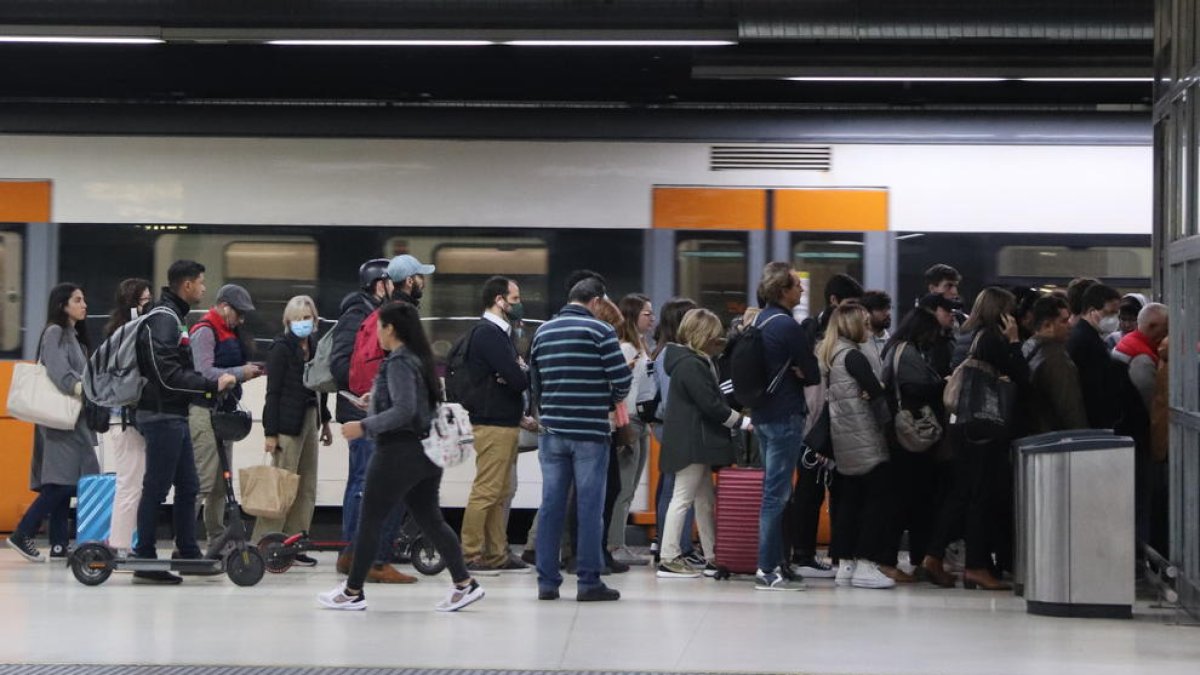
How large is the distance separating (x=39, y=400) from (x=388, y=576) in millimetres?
2645

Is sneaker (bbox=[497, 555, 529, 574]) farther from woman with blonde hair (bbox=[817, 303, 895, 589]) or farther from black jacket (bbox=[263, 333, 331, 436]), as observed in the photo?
woman with blonde hair (bbox=[817, 303, 895, 589])

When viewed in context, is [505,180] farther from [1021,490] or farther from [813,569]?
[1021,490]

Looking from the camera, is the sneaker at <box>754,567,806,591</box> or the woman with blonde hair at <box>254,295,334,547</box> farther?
the woman with blonde hair at <box>254,295,334,547</box>

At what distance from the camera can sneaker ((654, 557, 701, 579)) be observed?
434 inches

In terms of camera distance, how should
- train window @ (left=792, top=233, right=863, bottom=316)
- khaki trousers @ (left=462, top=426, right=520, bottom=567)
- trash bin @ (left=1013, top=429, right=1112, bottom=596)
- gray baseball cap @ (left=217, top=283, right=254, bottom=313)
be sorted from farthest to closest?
train window @ (left=792, top=233, right=863, bottom=316) → gray baseball cap @ (left=217, top=283, right=254, bottom=313) → khaki trousers @ (left=462, top=426, right=520, bottom=567) → trash bin @ (left=1013, top=429, right=1112, bottom=596)

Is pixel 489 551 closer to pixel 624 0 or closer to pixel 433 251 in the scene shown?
pixel 433 251

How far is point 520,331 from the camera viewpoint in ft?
39.6

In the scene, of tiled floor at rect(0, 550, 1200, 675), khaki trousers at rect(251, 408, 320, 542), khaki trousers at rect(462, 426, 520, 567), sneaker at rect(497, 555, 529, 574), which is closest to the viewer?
Result: tiled floor at rect(0, 550, 1200, 675)

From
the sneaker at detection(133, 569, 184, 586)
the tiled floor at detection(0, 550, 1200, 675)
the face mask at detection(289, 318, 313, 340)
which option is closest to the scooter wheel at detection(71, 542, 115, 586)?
the tiled floor at detection(0, 550, 1200, 675)

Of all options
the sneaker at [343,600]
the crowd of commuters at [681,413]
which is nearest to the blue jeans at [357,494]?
the crowd of commuters at [681,413]

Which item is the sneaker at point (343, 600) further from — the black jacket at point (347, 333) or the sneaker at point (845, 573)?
the sneaker at point (845, 573)

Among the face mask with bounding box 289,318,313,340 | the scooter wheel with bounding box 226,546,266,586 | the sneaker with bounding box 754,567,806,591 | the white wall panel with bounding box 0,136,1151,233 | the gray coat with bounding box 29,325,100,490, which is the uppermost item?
the white wall panel with bounding box 0,136,1151,233

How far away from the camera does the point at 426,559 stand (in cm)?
1111

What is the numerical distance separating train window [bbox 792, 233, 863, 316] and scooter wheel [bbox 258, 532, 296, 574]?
3726 millimetres
